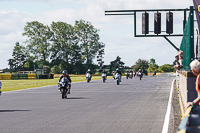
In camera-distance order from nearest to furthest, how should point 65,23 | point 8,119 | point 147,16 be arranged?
point 8,119, point 147,16, point 65,23

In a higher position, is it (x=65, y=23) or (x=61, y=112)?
(x=65, y=23)

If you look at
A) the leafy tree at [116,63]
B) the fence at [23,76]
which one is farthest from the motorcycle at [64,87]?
the leafy tree at [116,63]

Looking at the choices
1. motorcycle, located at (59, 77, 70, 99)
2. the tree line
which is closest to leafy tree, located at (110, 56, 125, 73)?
the tree line

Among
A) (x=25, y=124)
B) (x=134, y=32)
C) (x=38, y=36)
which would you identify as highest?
(x=38, y=36)

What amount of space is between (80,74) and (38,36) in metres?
16.4

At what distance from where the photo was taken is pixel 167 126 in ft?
33.3

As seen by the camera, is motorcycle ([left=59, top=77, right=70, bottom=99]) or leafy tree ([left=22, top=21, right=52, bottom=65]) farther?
leafy tree ([left=22, top=21, right=52, bottom=65])

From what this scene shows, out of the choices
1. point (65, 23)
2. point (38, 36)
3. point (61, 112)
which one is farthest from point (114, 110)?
point (65, 23)

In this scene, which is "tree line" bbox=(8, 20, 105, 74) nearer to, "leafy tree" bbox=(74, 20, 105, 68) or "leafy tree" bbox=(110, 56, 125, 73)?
"leafy tree" bbox=(74, 20, 105, 68)

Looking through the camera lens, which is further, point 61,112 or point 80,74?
point 80,74

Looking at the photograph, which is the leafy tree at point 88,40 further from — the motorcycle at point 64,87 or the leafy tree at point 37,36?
the motorcycle at point 64,87

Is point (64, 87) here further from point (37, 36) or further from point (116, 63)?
point (116, 63)

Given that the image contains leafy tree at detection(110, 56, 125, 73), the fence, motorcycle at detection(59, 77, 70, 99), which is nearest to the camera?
motorcycle at detection(59, 77, 70, 99)

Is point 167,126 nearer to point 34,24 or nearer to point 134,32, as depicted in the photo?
point 134,32
